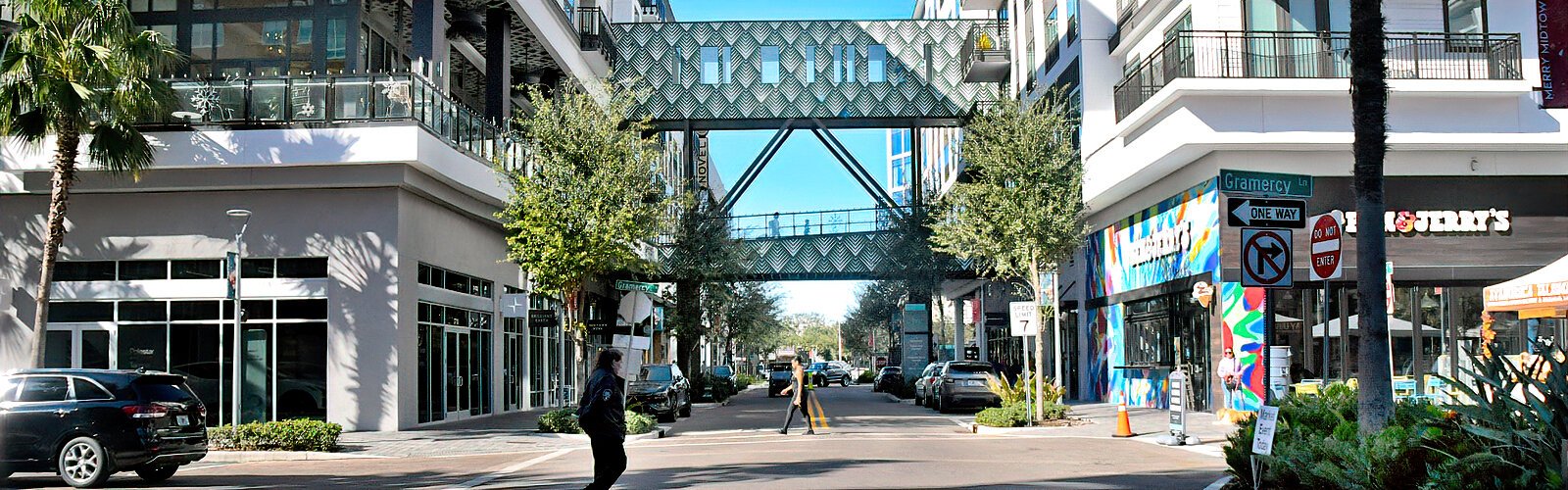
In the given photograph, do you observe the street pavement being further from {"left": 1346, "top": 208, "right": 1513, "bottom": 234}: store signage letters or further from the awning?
{"left": 1346, "top": 208, "right": 1513, "bottom": 234}: store signage letters

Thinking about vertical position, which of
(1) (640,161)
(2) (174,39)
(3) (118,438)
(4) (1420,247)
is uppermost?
(2) (174,39)

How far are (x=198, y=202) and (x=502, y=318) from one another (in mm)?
10328

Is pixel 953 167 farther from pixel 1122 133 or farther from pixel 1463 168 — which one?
pixel 1463 168

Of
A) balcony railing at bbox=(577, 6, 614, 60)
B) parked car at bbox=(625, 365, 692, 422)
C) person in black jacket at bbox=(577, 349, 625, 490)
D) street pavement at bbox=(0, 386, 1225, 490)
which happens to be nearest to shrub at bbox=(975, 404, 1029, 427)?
street pavement at bbox=(0, 386, 1225, 490)

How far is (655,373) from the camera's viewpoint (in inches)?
1330

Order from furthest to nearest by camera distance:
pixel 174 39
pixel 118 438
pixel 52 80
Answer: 1. pixel 174 39
2. pixel 52 80
3. pixel 118 438

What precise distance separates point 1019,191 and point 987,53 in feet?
50.8

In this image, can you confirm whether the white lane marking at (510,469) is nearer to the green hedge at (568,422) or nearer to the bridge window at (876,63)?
the green hedge at (568,422)

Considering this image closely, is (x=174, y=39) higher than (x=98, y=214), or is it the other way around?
(x=174, y=39)

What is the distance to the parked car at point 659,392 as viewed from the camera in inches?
1244

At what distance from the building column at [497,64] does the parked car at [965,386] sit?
13269 mm

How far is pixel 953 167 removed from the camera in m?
60.1

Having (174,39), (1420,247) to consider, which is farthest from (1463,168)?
(174,39)

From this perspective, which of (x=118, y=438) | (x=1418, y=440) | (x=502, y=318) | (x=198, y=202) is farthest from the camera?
(x=502, y=318)
